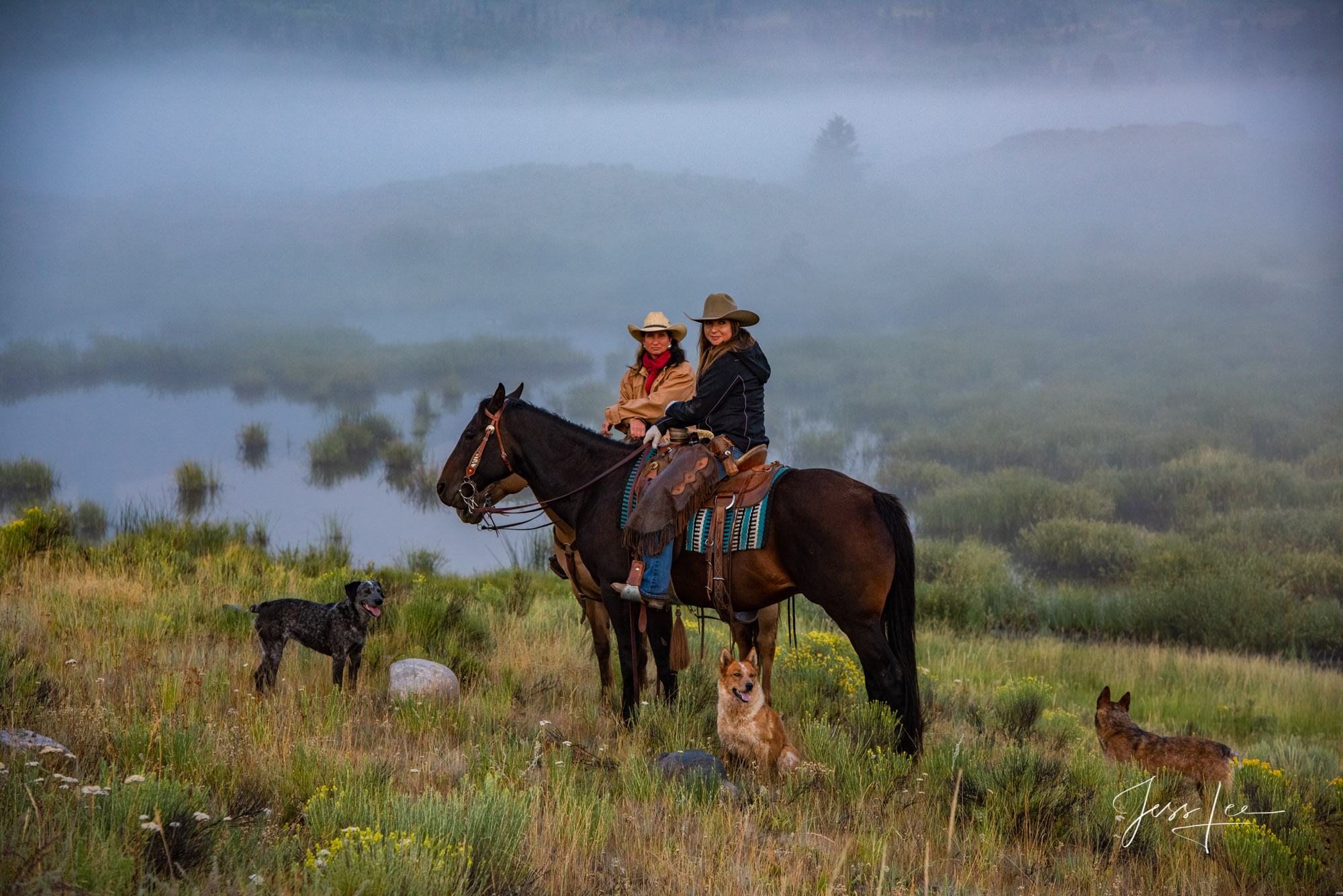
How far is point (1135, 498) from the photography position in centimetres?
3203

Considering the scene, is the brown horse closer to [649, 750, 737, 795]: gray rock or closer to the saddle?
the saddle

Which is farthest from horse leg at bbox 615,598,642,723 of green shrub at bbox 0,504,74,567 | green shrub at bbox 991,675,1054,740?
green shrub at bbox 0,504,74,567

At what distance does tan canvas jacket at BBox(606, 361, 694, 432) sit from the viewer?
7.61 meters

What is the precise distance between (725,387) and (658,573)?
4.74ft

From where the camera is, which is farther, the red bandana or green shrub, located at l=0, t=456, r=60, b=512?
green shrub, located at l=0, t=456, r=60, b=512

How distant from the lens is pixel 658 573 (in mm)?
6629

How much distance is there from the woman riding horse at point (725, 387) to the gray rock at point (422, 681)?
5.27 ft

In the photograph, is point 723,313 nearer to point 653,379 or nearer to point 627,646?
point 653,379

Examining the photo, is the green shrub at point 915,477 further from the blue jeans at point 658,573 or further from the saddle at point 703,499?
the blue jeans at point 658,573

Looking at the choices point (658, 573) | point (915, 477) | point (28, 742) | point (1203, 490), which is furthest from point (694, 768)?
point (915, 477)

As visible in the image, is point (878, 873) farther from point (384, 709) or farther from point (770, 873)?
point (384, 709)

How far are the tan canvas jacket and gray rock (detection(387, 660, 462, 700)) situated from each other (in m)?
2.42

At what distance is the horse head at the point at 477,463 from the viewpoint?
24.1 feet

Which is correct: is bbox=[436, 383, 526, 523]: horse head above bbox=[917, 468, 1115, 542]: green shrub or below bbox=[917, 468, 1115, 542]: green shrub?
above
